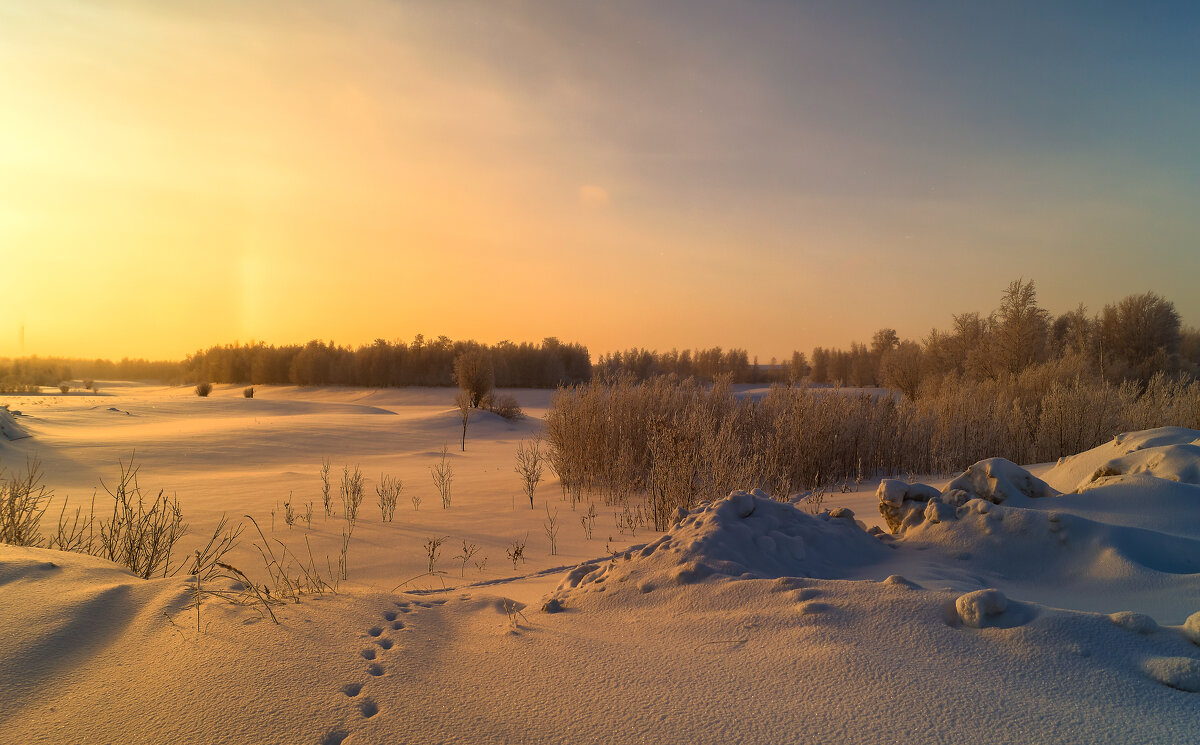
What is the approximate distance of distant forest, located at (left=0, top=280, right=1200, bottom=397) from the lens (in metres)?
19.5

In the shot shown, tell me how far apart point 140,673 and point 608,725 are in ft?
5.59

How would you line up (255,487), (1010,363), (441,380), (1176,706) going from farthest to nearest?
(441,380) < (1010,363) < (255,487) < (1176,706)

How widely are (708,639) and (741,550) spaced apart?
948mm

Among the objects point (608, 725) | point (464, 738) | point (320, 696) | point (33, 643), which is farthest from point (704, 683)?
point (33, 643)

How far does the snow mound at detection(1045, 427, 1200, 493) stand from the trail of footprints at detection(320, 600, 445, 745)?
470 centimetres

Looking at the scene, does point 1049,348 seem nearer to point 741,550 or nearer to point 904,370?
point 904,370

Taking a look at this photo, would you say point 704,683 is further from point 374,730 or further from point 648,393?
point 648,393

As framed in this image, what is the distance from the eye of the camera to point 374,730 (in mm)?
1725

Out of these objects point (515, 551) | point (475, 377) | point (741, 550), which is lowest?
point (515, 551)

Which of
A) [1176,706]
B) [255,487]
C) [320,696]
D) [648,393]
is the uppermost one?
[648,393]

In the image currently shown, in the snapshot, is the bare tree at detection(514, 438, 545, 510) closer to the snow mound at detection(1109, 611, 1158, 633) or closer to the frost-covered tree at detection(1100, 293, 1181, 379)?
the snow mound at detection(1109, 611, 1158, 633)

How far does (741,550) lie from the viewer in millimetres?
3160

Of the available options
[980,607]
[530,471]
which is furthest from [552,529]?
[980,607]

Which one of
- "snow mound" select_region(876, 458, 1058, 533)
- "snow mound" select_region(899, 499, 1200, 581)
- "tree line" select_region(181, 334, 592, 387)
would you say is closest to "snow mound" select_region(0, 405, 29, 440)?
"snow mound" select_region(876, 458, 1058, 533)
